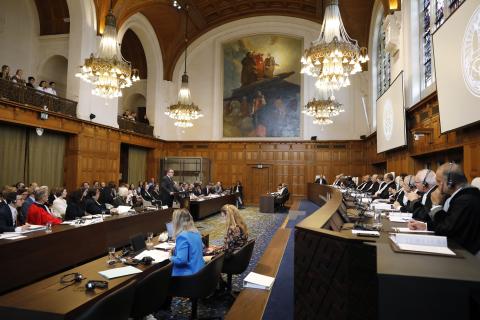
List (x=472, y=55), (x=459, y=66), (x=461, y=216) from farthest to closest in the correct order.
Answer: (x=459, y=66), (x=472, y=55), (x=461, y=216)

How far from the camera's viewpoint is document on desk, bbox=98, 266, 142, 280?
302cm

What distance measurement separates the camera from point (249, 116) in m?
19.3

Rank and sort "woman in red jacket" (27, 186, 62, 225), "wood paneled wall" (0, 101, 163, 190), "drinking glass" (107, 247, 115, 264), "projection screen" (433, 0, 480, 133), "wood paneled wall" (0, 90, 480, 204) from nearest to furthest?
"drinking glass" (107, 247, 115, 264), "projection screen" (433, 0, 480, 133), "woman in red jacket" (27, 186, 62, 225), "wood paneled wall" (0, 90, 480, 204), "wood paneled wall" (0, 101, 163, 190)

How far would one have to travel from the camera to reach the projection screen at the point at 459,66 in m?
4.98

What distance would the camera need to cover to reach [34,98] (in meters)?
10.6

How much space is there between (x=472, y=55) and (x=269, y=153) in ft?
46.5

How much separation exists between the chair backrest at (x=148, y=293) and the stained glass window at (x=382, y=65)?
12984 mm

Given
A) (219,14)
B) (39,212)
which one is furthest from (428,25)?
(219,14)

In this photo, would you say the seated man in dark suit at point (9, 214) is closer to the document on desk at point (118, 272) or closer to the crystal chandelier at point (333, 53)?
the document on desk at point (118, 272)

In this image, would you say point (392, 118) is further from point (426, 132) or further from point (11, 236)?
point (11, 236)

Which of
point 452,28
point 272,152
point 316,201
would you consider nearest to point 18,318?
point 452,28

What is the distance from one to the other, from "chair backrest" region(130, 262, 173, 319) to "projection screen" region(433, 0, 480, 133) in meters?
5.13

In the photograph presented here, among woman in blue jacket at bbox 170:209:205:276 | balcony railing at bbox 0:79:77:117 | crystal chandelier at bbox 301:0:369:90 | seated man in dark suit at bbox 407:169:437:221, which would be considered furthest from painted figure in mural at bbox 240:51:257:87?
woman in blue jacket at bbox 170:209:205:276

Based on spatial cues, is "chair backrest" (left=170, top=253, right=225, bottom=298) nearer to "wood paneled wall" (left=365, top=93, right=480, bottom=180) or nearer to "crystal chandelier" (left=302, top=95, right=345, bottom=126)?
"wood paneled wall" (left=365, top=93, right=480, bottom=180)
